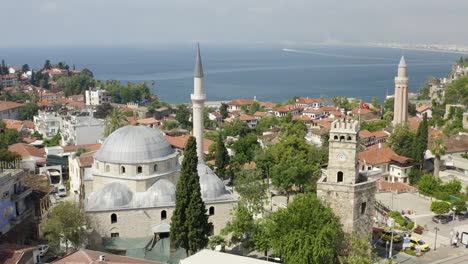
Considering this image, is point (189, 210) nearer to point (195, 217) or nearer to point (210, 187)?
point (195, 217)

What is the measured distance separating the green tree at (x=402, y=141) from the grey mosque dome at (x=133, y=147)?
967 inches

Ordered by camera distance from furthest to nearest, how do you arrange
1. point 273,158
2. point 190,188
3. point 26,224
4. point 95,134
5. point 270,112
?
1. point 270,112
2. point 95,134
3. point 273,158
4. point 26,224
5. point 190,188

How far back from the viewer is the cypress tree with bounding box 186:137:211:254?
80.1ft

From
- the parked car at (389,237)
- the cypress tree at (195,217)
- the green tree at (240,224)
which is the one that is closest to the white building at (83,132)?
the green tree at (240,224)

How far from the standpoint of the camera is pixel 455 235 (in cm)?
2997

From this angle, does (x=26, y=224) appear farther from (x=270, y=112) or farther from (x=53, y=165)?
(x=270, y=112)

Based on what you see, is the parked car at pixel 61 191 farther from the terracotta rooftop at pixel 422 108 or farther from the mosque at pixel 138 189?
the terracotta rooftop at pixel 422 108

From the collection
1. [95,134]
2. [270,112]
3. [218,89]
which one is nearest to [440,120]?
[270,112]

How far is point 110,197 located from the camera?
89.5 ft

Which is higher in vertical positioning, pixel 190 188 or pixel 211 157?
pixel 190 188

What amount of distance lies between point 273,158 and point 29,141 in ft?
99.2

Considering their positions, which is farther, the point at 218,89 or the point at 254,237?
the point at 218,89

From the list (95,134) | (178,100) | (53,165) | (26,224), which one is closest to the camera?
(26,224)

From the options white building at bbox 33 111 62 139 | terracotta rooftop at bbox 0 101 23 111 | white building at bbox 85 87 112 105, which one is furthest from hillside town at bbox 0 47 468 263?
white building at bbox 85 87 112 105
